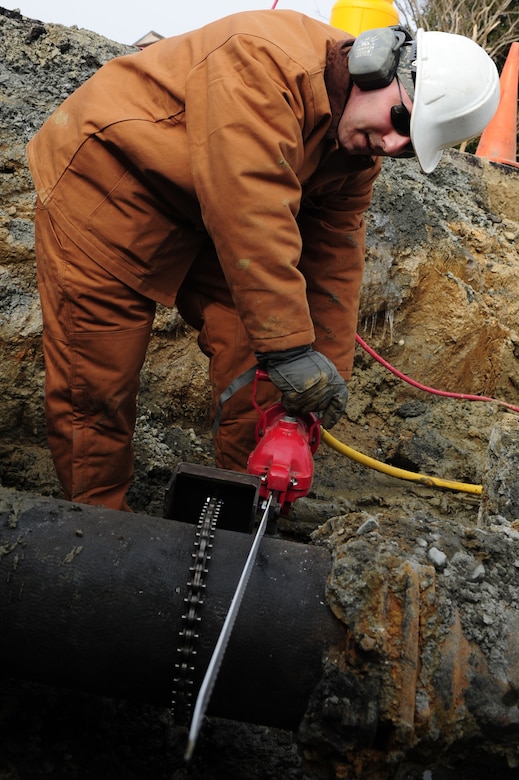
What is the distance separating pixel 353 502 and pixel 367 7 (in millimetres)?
3516

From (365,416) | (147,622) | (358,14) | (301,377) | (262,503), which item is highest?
(358,14)

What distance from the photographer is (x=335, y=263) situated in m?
2.94

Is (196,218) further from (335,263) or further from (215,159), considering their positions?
(335,263)

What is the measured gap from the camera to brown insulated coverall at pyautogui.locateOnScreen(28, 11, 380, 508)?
214 centimetres

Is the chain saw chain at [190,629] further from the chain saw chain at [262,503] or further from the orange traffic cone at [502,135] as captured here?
the orange traffic cone at [502,135]

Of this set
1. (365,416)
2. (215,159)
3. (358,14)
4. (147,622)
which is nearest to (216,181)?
(215,159)

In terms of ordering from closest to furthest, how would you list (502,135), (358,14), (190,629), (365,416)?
1. (190,629)
2. (365,416)
3. (358,14)
4. (502,135)

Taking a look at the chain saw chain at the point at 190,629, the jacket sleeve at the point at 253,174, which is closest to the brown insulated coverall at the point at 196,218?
the jacket sleeve at the point at 253,174

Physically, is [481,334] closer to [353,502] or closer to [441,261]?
[441,261]

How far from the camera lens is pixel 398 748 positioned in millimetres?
1632

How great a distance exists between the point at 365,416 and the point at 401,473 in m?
0.67

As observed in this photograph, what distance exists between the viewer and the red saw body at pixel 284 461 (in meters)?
2.22

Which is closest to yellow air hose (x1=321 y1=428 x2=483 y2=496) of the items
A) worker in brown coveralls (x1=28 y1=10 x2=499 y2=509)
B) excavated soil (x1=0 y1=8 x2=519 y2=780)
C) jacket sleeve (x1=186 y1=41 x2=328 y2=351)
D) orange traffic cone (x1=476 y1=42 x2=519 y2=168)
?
excavated soil (x1=0 y1=8 x2=519 y2=780)

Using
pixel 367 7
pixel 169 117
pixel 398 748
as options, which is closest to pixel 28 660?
pixel 398 748
